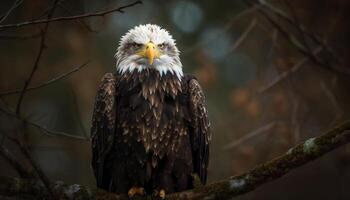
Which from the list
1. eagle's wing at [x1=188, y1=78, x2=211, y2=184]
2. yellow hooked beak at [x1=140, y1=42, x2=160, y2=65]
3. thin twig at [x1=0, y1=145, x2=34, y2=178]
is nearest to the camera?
thin twig at [x1=0, y1=145, x2=34, y2=178]

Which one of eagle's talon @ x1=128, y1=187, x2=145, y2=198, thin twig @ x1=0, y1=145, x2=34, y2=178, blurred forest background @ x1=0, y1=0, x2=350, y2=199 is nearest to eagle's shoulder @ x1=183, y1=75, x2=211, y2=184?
eagle's talon @ x1=128, y1=187, x2=145, y2=198

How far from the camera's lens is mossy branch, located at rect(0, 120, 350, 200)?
185 inches

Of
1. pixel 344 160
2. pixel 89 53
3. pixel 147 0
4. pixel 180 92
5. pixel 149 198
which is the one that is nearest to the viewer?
pixel 149 198

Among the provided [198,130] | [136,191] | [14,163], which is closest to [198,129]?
[198,130]

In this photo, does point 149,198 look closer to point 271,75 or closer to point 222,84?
point 271,75

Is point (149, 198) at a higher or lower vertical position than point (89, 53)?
lower

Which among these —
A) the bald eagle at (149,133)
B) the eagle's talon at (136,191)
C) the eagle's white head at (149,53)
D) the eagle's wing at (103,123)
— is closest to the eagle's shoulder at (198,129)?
the bald eagle at (149,133)

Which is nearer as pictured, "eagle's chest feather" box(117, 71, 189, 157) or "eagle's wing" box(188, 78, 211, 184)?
"eagle's chest feather" box(117, 71, 189, 157)

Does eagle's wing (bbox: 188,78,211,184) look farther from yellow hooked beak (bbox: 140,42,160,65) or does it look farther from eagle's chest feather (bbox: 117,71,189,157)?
yellow hooked beak (bbox: 140,42,160,65)

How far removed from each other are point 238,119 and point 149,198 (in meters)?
3.40

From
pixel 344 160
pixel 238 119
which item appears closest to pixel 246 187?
pixel 344 160

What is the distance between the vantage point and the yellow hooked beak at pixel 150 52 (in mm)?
6218

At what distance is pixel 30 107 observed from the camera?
1010 cm

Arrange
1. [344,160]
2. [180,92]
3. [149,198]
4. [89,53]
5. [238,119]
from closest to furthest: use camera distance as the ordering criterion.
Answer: [149,198] → [180,92] → [344,160] → [238,119] → [89,53]
